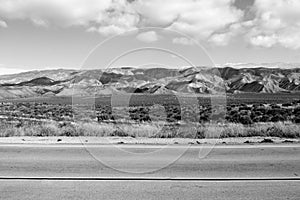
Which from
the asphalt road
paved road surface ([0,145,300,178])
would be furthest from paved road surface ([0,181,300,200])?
paved road surface ([0,145,300,178])

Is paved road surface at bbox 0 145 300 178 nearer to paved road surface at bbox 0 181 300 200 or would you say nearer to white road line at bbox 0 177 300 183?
white road line at bbox 0 177 300 183

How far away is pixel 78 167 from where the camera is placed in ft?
26.7

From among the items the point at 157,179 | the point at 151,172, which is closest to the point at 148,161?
the point at 151,172

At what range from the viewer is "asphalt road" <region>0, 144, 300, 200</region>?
6.12 metres

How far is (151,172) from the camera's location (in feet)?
25.4

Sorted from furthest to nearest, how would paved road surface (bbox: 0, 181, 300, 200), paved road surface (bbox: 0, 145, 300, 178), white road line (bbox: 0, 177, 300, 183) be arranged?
paved road surface (bbox: 0, 145, 300, 178) < white road line (bbox: 0, 177, 300, 183) < paved road surface (bbox: 0, 181, 300, 200)

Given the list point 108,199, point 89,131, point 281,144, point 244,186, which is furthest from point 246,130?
point 108,199

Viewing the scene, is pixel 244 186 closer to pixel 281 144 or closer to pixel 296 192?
pixel 296 192

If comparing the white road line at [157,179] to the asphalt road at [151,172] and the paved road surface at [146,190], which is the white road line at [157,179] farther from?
Result: the paved road surface at [146,190]

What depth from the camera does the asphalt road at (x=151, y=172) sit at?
6121 millimetres

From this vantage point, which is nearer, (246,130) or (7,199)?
(7,199)

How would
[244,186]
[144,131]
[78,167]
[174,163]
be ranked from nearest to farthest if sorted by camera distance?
[244,186], [78,167], [174,163], [144,131]

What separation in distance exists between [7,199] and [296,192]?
204 inches

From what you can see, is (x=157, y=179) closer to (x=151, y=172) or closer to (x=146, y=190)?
(x=151, y=172)
